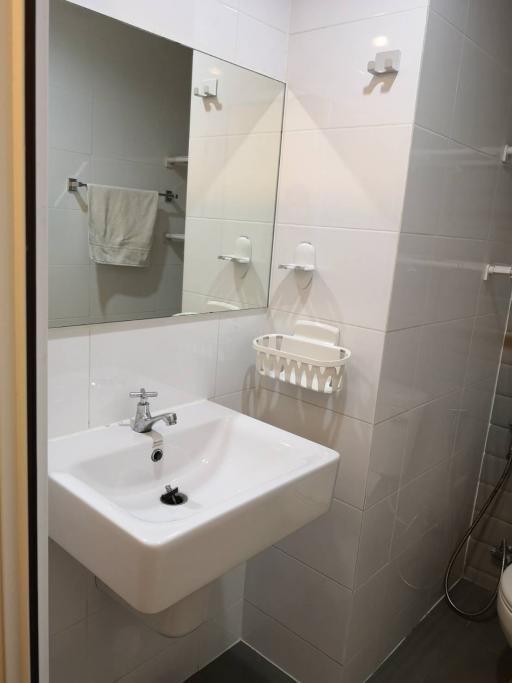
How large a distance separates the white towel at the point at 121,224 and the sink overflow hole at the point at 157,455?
483 mm

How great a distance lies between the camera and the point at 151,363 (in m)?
1.46

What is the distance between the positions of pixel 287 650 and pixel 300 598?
0.72 ft

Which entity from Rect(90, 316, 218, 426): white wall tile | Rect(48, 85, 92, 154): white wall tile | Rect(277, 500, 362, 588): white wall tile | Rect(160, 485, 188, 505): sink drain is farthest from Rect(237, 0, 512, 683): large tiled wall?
Rect(48, 85, 92, 154): white wall tile

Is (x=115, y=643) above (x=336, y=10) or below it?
below

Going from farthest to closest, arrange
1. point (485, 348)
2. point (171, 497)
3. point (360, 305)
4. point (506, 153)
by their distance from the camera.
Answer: point (485, 348), point (506, 153), point (360, 305), point (171, 497)

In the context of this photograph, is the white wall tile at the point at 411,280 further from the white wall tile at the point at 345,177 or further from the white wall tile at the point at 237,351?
the white wall tile at the point at 237,351

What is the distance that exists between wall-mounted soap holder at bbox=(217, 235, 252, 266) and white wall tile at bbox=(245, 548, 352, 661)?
98 cm

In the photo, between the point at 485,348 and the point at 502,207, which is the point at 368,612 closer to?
the point at 485,348

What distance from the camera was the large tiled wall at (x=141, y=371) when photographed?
1.30 meters

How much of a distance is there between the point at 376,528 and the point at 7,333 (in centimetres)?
146

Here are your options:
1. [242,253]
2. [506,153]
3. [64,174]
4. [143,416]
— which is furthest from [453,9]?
[143,416]

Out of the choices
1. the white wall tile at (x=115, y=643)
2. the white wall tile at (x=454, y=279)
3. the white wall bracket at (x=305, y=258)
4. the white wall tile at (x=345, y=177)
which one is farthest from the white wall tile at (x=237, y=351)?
the white wall tile at (x=115, y=643)

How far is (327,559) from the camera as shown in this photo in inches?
66.4

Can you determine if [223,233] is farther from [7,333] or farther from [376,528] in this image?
[7,333]
